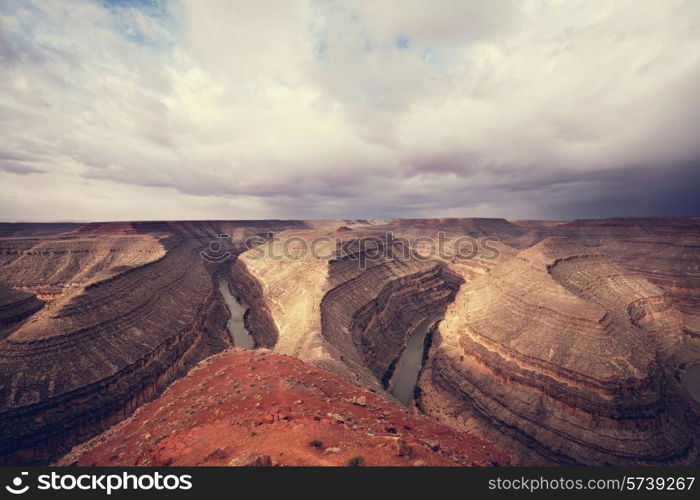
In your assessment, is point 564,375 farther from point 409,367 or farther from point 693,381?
point 693,381

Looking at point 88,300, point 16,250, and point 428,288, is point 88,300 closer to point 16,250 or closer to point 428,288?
point 16,250

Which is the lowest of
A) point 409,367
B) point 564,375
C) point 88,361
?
point 409,367

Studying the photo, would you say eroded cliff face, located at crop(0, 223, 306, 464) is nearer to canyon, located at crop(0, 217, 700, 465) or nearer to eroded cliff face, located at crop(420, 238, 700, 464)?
canyon, located at crop(0, 217, 700, 465)

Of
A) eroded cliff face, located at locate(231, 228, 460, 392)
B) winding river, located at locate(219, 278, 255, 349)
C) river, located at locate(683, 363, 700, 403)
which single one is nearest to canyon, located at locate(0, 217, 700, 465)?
river, located at locate(683, 363, 700, 403)

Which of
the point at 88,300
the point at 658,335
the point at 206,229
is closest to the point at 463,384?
the point at 658,335

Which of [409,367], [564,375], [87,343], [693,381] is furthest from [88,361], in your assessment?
[693,381]

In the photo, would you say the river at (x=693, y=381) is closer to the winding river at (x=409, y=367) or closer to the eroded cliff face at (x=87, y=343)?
the winding river at (x=409, y=367)
